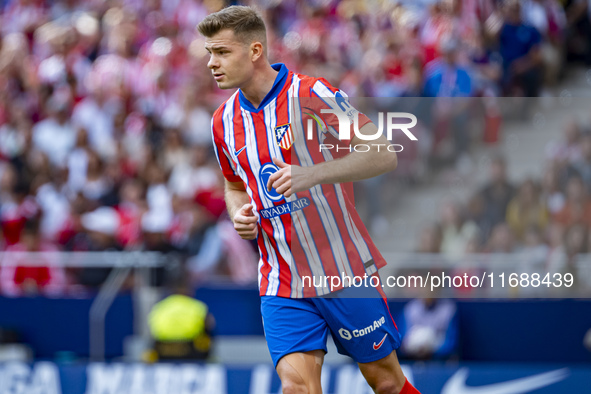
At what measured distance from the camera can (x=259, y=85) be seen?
4.12 m

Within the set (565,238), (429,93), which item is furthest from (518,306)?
(429,93)

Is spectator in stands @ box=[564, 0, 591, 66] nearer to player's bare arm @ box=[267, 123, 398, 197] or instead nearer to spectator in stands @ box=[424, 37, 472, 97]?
spectator in stands @ box=[424, 37, 472, 97]

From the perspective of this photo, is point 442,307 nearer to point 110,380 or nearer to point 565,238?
point 565,238

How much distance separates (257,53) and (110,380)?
14.0 feet

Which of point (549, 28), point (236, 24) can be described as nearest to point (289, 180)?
point (236, 24)

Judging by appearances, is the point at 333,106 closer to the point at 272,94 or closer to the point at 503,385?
the point at 272,94

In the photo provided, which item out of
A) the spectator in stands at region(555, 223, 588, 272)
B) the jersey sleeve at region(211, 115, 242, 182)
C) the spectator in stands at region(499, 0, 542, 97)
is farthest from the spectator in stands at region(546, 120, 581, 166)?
the jersey sleeve at region(211, 115, 242, 182)

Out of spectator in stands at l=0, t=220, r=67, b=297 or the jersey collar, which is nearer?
the jersey collar

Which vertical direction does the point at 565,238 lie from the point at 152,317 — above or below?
above

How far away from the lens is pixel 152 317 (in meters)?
7.94

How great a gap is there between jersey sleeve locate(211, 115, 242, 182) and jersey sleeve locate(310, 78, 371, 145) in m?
0.55

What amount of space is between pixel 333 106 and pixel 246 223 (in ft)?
2.28

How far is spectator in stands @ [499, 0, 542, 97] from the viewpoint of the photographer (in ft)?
29.6

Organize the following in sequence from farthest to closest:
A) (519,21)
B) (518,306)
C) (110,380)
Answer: (519,21) < (518,306) < (110,380)
